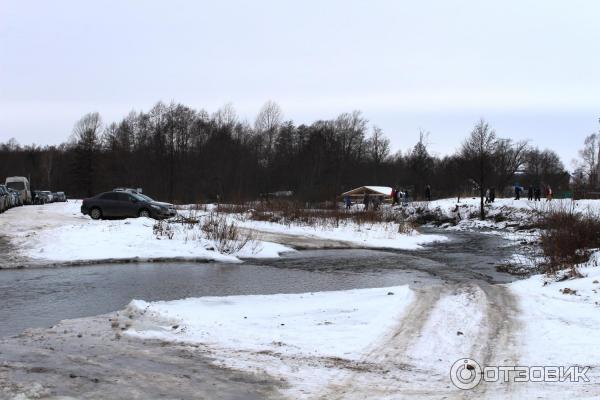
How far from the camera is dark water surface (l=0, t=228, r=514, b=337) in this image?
10.9 metres

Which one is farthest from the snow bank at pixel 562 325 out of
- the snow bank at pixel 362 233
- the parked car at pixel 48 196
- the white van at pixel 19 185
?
the parked car at pixel 48 196

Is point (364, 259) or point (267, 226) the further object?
point (267, 226)

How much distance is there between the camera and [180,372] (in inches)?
255

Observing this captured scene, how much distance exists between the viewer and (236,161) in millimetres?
83188

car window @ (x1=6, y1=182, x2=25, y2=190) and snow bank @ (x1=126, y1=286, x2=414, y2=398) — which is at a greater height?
car window @ (x1=6, y1=182, x2=25, y2=190)

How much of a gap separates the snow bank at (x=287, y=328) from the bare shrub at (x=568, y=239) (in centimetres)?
586

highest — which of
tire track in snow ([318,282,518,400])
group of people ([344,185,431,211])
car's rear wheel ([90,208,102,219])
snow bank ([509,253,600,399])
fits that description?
group of people ([344,185,431,211])

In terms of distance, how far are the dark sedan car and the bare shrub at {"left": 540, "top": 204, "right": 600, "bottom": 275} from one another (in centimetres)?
1841

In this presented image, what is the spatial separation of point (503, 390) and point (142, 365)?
4026 mm

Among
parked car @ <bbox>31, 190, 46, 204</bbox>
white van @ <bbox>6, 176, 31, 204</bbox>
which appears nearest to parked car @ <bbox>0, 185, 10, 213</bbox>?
white van @ <bbox>6, 176, 31, 204</bbox>

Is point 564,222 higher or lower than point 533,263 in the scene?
higher

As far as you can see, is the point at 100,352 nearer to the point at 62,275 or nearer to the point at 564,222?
the point at 62,275

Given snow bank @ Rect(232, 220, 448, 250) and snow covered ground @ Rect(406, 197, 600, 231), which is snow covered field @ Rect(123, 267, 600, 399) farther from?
snow covered ground @ Rect(406, 197, 600, 231)

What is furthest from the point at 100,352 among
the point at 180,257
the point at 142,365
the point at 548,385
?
the point at 180,257
